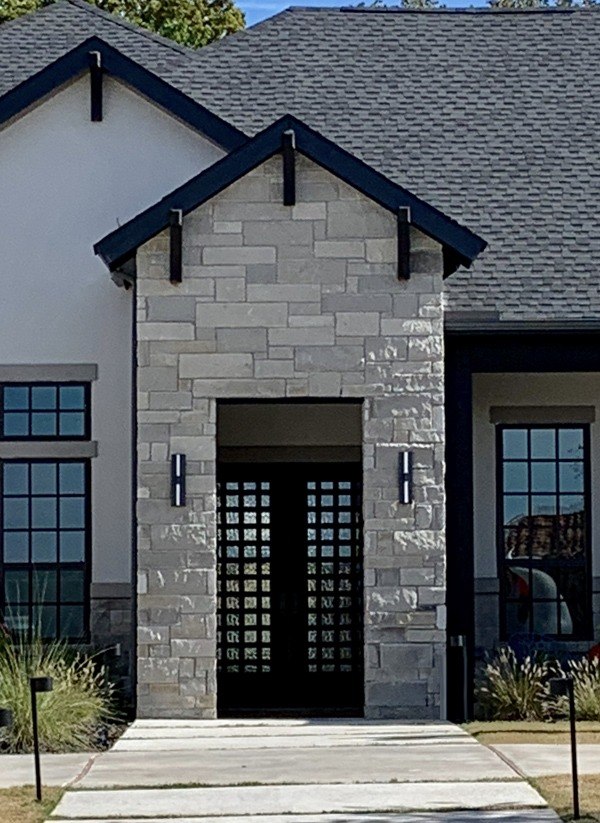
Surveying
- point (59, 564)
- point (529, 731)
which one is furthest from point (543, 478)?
point (59, 564)

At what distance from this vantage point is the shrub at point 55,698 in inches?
534

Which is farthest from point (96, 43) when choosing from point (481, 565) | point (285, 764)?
point (285, 764)

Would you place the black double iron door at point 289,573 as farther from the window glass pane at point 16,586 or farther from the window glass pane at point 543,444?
the window glass pane at point 16,586

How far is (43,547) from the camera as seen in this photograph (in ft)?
57.2

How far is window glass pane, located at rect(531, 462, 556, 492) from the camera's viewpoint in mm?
18031

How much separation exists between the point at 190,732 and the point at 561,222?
716 cm

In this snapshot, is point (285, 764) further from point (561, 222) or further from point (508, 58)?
point (508, 58)

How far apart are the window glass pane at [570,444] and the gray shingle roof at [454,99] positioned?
1763mm

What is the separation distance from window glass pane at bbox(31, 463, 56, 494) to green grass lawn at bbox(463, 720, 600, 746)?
5.14 meters

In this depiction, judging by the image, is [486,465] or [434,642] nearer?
[434,642]

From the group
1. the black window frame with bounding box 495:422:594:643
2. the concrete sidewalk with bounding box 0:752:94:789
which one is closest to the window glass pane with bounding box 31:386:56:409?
the black window frame with bounding box 495:422:594:643

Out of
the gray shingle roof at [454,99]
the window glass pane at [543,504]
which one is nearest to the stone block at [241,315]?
the gray shingle roof at [454,99]

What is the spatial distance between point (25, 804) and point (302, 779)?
197 centimetres

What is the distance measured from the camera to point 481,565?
17859mm
